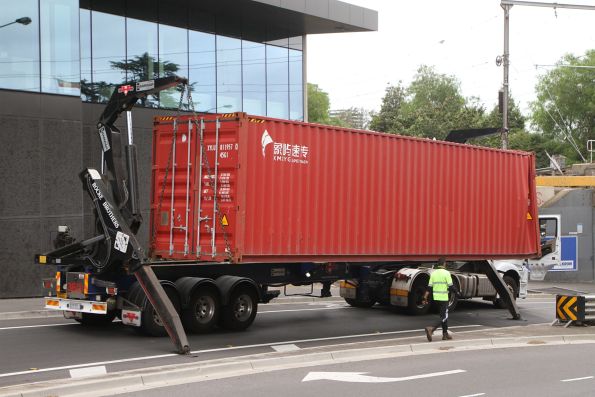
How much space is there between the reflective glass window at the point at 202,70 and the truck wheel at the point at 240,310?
12.2 meters

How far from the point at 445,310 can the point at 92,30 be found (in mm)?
14831

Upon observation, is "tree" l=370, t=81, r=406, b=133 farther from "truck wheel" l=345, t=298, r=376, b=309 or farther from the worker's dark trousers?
Answer: the worker's dark trousers

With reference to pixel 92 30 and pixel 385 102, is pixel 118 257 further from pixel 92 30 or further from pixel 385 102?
pixel 385 102

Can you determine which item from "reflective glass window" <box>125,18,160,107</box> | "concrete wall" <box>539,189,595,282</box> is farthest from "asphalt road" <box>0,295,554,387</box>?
"concrete wall" <box>539,189,595,282</box>

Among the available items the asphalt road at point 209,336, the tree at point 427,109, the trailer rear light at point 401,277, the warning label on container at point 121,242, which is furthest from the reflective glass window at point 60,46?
the tree at point 427,109

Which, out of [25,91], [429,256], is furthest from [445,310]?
[25,91]

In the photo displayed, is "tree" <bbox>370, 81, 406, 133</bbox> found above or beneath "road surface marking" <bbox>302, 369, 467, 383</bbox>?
above

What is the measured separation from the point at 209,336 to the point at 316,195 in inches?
138

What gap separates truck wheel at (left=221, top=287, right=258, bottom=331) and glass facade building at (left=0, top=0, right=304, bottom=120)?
30.1 ft

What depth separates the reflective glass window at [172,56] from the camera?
2498 centimetres

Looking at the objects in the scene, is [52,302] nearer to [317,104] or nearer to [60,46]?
[60,46]

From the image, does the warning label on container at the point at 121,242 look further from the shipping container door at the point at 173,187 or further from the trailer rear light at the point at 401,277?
the trailer rear light at the point at 401,277

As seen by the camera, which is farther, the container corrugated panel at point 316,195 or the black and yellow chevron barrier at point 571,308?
the black and yellow chevron barrier at point 571,308

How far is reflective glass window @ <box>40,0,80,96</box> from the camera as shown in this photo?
2044 cm
